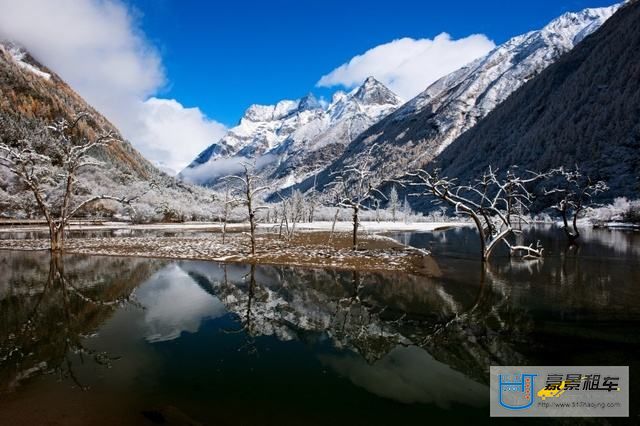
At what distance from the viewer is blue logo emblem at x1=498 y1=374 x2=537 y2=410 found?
28.8 ft

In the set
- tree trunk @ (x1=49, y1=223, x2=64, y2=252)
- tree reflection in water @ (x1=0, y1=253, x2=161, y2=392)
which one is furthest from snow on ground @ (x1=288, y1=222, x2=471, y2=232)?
tree reflection in water @ (x1=0, y1=253, x2=161, y2=392)

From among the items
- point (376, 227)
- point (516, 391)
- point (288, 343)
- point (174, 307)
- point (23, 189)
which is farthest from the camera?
point (23, 189)

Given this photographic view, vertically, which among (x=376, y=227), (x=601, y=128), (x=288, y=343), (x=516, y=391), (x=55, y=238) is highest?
(x=601, y=128)

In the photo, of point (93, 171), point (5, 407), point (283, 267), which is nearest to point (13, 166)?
point (283, 267)

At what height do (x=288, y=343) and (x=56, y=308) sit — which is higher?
(x=56, y=308)

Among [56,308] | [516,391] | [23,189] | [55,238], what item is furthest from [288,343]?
[23,189]

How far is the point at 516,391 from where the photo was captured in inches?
369

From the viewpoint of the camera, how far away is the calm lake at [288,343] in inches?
327

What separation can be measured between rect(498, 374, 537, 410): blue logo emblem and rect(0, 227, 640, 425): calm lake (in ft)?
1.87

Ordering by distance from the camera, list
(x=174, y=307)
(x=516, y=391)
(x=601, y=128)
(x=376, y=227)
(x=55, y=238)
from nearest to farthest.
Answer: (x=516, y=391) → (x=174, y=307) → (x=55, y=238) → (x=376, y=227) → (x=601, y=128)

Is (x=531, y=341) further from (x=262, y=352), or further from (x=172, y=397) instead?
(x=172, y=397)

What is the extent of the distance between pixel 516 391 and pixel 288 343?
270 inches

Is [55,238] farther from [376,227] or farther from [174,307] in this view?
[376,227]

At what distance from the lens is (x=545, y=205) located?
158875 mm
